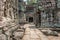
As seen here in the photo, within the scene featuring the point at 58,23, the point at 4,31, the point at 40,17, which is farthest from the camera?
the point at 40,17

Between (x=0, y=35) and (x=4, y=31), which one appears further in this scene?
(x=4, y=31)

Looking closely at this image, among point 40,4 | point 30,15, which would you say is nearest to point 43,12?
point 40,4

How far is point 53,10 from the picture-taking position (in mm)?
11312

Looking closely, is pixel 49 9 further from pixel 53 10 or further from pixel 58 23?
pixel 58 23

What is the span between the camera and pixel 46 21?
482 inches

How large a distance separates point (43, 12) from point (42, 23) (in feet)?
3.46

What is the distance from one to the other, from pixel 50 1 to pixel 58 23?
2.34 meters

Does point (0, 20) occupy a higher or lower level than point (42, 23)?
higher

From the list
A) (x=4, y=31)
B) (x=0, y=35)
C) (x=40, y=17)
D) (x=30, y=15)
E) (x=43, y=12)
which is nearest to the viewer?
(x=0, y=35)

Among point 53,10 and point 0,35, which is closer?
point 0,35

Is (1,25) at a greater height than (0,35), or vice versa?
(1,25)

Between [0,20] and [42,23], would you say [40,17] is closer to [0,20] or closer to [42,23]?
[42,23]

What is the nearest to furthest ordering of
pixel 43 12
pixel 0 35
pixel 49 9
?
pixel 0 35
pixel 49 9
pixel 43 12

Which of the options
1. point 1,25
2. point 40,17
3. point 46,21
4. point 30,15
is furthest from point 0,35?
point 30,15
